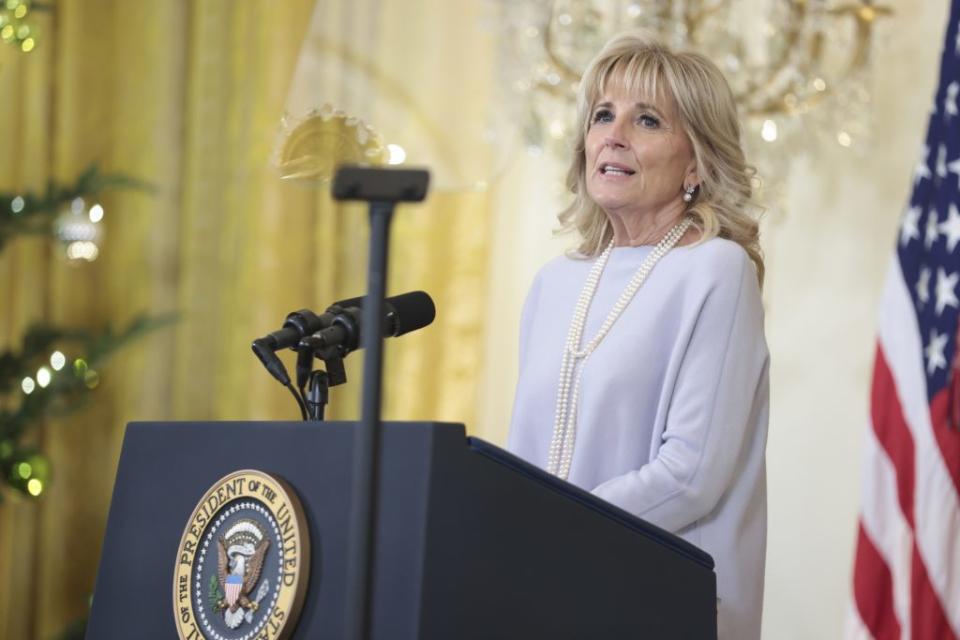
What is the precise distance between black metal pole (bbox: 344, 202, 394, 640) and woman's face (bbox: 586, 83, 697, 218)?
3.23 feet

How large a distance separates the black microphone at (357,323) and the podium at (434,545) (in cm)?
15

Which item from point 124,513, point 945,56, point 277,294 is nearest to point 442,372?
point 277,294

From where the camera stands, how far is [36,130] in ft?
15.3

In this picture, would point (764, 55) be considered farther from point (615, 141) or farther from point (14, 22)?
point (615, 141)

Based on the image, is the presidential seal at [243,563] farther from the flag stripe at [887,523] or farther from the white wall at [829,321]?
the white wall at [829,321]

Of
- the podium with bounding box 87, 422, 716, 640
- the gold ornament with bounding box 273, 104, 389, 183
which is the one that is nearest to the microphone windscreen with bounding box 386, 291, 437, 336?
the podium with bounding box 87, 422, 716, 640

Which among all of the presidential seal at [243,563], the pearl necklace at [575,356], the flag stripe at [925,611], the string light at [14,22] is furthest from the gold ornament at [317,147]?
the flag stripe at [925,611]

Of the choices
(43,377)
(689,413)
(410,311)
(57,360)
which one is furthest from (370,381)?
(57,360)

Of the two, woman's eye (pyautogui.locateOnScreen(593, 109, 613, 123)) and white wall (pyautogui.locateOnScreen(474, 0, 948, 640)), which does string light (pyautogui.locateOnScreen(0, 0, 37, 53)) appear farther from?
white wall (pyautogui.locateOnScreen(474, 0, 948, 640))

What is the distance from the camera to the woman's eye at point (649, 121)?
2.17 meters

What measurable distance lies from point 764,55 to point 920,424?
4.93ft

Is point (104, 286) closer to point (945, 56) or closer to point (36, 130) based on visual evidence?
point (36, 130)

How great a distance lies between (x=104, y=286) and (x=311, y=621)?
368 cm

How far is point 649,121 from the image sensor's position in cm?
218
